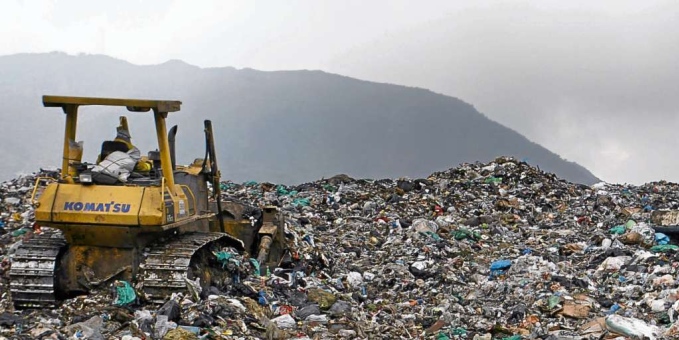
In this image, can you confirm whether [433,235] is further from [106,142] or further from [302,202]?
[106,142]

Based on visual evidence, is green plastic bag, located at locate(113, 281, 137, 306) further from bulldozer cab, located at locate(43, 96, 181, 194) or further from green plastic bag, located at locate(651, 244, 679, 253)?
green plastic bag, located at locate(651, 244, 679, 253)

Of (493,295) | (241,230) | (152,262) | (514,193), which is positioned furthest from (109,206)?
(514,193)

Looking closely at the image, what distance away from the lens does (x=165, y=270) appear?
549 centimetres

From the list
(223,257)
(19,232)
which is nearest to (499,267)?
(223,257)

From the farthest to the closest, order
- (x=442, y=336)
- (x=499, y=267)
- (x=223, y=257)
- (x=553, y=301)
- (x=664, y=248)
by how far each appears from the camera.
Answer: (x=664, y=248), (x=499, y=267), (x=553, y=301), (x=223, y=257), (x=442, y=336)

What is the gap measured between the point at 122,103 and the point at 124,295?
1.47 m

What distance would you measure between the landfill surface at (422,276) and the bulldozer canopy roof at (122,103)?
4.54 feet

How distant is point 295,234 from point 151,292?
11.2 feet

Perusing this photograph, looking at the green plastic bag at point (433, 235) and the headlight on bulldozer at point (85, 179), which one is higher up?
the headlight on bulldozer at point (85, 179)

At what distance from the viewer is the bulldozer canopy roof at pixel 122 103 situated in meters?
5.52

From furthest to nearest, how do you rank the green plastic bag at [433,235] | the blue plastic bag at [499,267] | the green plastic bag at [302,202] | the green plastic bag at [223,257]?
the green plastic bag at [302,202], the green plastic bag at [433,235], the blue plastic bag at [499,267], the green plastic bag at [223,257]

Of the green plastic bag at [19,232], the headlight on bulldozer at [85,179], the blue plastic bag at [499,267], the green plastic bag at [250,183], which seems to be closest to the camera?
the headlight on bulldozer at [85,179]

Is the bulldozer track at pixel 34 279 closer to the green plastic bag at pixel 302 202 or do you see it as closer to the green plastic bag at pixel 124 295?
the green plastic bag at pixel 124 295

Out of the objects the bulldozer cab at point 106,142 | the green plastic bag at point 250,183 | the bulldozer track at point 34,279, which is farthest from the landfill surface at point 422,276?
the bulldozer cab at point 106,142
